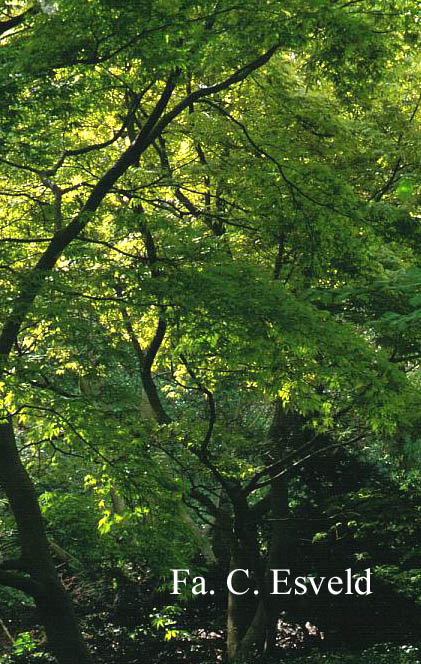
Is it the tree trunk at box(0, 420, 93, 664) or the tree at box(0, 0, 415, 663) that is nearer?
the tree at box(0, 0, 415, 663)

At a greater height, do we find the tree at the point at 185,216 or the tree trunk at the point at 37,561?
the tree at the point at 185,216

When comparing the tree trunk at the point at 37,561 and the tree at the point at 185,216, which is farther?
the tree trunk at the point at 37,561

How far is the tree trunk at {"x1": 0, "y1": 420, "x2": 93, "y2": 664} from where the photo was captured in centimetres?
825

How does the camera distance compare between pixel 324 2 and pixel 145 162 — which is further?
pixel 145 162

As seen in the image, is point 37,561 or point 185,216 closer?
point 37,561

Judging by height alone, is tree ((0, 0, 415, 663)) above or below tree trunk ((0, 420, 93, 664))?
above

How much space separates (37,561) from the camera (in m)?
8.32

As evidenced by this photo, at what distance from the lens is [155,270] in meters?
7.66

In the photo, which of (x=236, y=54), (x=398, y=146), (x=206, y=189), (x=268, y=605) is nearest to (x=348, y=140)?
(x=398, y=146)

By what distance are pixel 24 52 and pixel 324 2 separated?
228cm

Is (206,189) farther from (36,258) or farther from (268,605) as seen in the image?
(268,605)

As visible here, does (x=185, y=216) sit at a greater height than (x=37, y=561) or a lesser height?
greater

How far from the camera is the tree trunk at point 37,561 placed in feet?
27.1

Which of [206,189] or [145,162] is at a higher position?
[145,162]
